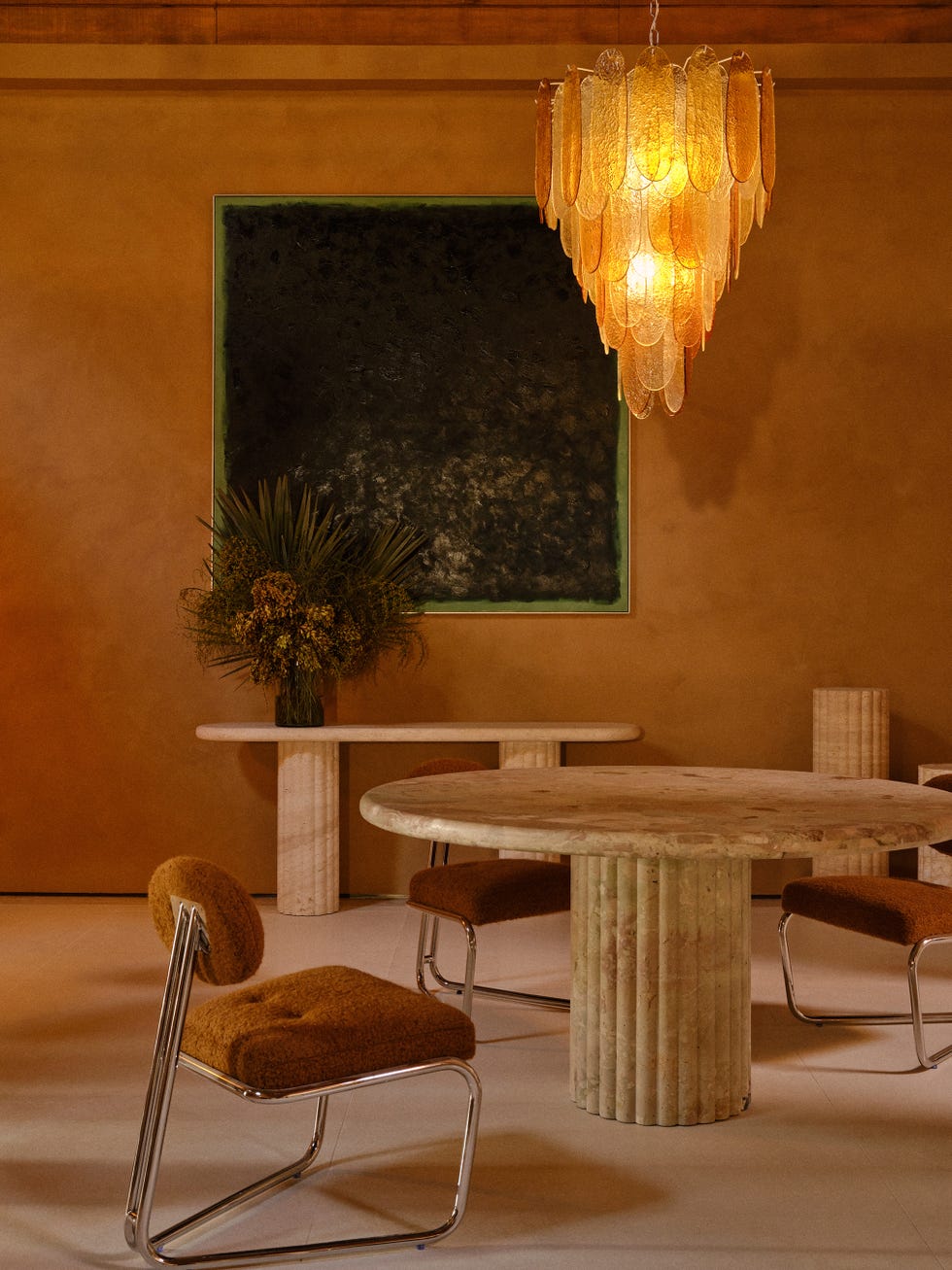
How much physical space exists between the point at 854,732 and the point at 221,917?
377 centimetres

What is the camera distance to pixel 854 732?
521 centimetres

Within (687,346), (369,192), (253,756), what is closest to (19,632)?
(253,756)

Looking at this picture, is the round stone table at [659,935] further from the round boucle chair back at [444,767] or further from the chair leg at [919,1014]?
the round boucle chair back at [444,767]

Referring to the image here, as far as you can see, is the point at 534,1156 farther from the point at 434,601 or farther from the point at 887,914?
the point at 434,601

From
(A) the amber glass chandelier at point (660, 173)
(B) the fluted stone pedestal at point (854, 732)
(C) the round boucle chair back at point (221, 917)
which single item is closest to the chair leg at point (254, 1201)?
(C) the round boucle chair back at point (221, 917)

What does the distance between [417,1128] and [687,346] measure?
7.50 feet

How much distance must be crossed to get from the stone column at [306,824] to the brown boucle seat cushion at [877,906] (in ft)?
7.27

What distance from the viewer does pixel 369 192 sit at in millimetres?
5566

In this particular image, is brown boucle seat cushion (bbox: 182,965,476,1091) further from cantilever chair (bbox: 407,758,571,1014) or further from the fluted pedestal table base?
cantilever chair (bbox: 407,758,571,1014)

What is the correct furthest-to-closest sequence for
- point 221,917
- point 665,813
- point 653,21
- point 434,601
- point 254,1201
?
point 434,601, point 653,21, point 665,813, point 254,1201, point 221,917

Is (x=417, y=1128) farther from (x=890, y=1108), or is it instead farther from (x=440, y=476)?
(x=440, y=476)

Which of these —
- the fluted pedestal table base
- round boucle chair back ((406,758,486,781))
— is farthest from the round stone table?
round boucle chair back ((406,758,486,781))

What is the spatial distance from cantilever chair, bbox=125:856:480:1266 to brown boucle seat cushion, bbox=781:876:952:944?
55.4 inches

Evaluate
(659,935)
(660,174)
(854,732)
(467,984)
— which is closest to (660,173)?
(660,174)
